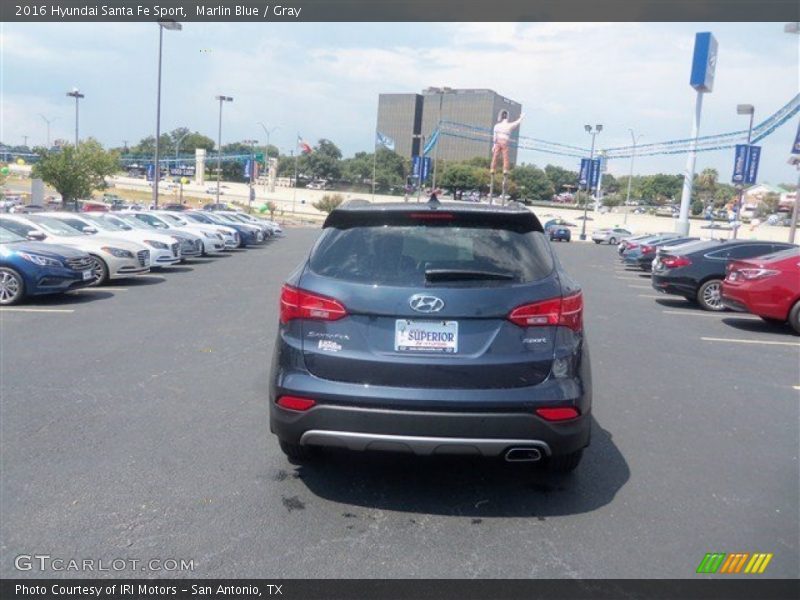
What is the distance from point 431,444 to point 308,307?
105cm

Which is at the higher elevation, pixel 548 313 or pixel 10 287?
pixel 548 313

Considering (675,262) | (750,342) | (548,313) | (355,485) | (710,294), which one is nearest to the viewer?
(548,313)

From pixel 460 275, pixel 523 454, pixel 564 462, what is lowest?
pixel 564 462

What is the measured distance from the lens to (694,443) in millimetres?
5500

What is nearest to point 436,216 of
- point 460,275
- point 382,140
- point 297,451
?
point 460,275

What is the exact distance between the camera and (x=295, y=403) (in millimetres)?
4035

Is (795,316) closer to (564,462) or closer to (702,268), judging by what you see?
(702,268)

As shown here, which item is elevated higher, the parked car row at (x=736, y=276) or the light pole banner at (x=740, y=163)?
the light pole banner at (x=740, y=163)

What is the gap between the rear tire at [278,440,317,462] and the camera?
178 inches

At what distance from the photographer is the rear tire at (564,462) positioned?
445 cm

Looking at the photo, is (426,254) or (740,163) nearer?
(426,254)

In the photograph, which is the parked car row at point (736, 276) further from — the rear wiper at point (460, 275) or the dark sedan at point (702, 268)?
the rear wiper at point (460, 275)

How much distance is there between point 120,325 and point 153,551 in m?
6.88
